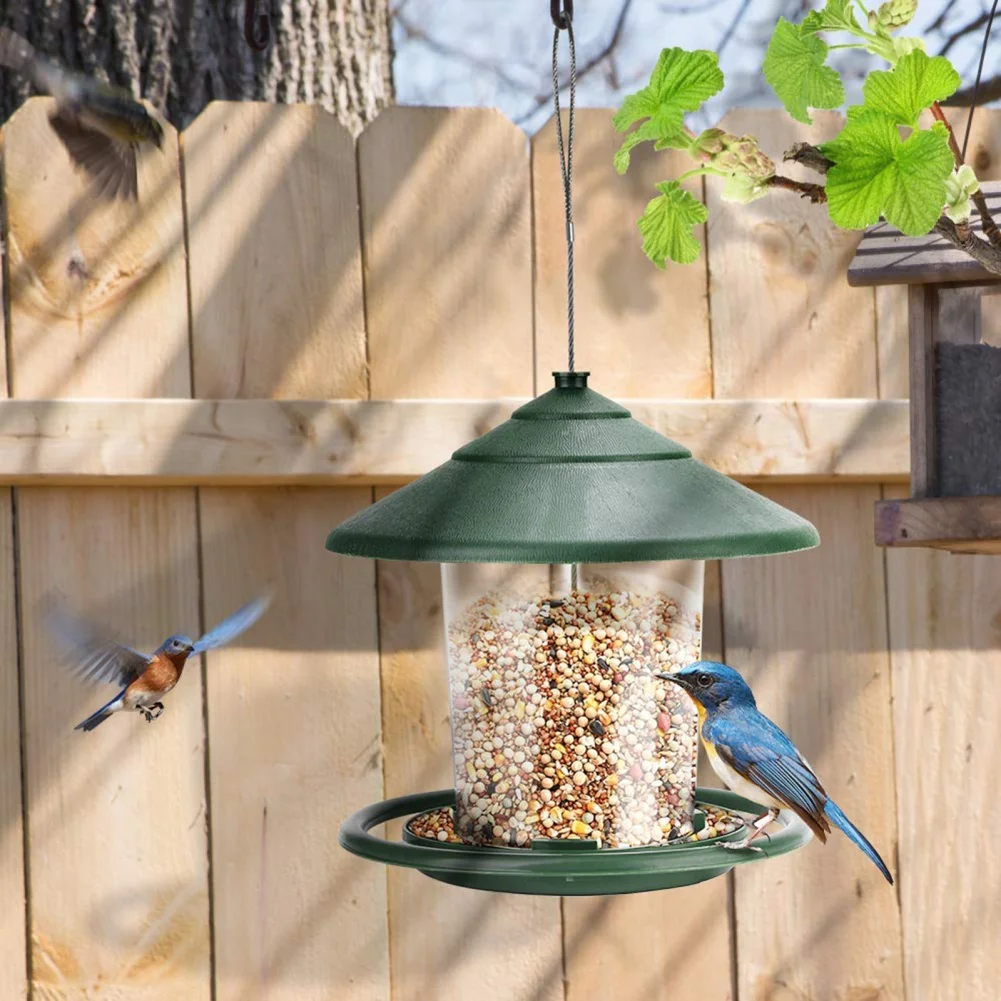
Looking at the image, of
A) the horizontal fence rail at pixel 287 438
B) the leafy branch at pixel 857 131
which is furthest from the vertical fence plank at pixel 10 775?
the leafy branch at pixel 857 131

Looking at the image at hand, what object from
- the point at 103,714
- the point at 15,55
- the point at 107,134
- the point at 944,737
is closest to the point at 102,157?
the point at 107,134

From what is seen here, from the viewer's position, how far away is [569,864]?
142 centimetres

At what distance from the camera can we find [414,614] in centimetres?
227

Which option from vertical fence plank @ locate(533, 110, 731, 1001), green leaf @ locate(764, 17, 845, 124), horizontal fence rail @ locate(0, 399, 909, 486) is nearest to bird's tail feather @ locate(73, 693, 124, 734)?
horizontal fence rail @ locate(0, 399, 909, 486)

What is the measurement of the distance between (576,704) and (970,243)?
67 centimetres

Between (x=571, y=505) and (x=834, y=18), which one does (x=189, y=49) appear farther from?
(x=834, y=18)

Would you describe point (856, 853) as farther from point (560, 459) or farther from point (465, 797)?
point (560, 459)

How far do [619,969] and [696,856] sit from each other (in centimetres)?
96

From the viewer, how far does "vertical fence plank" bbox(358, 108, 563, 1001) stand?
2.27 metres

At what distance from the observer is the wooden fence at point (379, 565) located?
221 cm

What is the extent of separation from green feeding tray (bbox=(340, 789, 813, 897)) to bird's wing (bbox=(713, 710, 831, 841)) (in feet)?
0.14

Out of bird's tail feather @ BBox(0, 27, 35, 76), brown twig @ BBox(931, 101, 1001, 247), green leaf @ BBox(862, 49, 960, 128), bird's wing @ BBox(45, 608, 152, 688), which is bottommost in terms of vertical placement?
bird's wing @ BBox(45, 608, 152, 688)

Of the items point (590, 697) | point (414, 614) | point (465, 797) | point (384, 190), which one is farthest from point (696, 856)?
point (384, 190)

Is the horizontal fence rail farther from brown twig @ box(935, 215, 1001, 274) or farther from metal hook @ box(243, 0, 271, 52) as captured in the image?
brown twig @ box(935, 215, 1001, 274)
